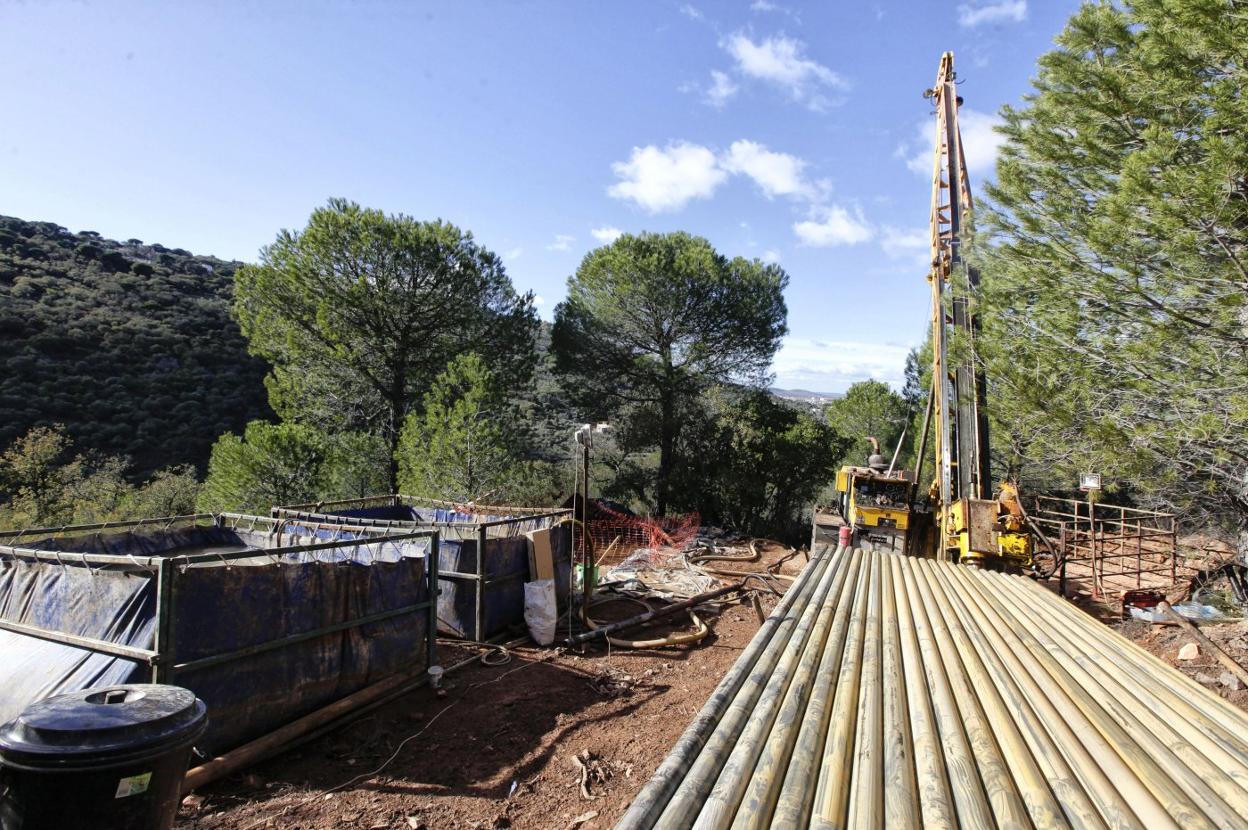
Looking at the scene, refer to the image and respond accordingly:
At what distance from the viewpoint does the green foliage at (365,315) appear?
60.6 ft

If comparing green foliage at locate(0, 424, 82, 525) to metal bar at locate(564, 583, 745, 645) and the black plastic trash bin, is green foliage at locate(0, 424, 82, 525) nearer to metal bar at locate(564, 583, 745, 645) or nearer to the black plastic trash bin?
metal bar at locate(564, 583, 745, 645)

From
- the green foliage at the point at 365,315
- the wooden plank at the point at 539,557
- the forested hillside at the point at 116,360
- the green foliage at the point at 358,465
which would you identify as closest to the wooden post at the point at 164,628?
the wooden plank at the point at 539,557

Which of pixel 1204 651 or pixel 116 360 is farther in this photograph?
pixel 116 360

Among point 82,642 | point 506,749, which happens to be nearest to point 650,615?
point 506,749

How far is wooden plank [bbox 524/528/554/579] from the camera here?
8.97m

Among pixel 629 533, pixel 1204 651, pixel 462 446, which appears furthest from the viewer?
pixel 629 533

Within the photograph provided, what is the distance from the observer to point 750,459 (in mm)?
23328

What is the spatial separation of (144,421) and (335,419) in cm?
1095

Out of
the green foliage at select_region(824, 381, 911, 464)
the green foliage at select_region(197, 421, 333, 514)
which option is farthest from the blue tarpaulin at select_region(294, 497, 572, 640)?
the green foliage at select_region(824, 381, 911, 464)

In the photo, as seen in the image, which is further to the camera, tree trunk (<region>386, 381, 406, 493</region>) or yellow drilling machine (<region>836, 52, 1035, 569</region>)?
tree trunk (<region>386, 381, 406, 493</region>)

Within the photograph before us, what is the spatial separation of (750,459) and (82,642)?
20.5 meters

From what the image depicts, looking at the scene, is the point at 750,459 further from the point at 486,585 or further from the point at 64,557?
the point at 64,557

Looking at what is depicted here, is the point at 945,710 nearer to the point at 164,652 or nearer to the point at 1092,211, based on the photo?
the point at 164,652

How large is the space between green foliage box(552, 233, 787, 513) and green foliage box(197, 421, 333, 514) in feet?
30.2
